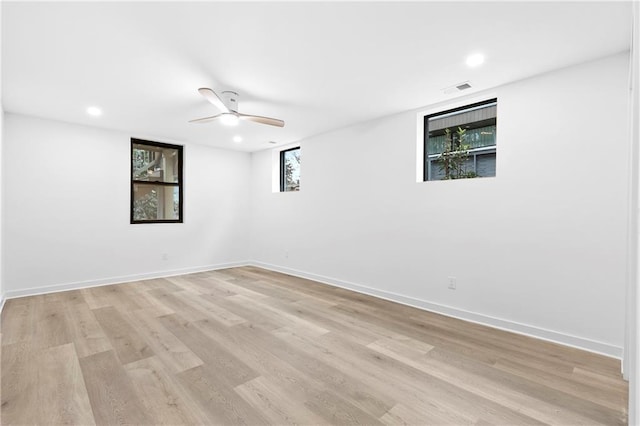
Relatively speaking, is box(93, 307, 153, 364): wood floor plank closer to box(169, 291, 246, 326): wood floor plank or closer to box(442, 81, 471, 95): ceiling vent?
box(169, 291, 246, 326): wood floor plank

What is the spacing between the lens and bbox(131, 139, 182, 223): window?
200 inches

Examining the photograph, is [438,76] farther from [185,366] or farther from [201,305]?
[201,305]

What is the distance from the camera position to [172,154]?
5.52 metres

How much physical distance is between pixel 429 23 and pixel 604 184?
1.91 metres

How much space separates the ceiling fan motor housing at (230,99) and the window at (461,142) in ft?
7.43

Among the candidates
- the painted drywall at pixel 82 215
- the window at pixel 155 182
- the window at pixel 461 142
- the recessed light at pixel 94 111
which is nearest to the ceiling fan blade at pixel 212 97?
the recessed light at pixel 94 111

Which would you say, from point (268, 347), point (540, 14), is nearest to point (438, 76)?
point (540, 14)

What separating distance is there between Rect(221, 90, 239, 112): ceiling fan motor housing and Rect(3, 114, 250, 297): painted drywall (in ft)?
8.52

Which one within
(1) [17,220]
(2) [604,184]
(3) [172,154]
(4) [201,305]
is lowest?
(4) [201,305]

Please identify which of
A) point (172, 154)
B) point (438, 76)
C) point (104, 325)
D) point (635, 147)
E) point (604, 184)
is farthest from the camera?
point (172, 154)

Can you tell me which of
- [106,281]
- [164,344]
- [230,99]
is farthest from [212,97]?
[106,281]

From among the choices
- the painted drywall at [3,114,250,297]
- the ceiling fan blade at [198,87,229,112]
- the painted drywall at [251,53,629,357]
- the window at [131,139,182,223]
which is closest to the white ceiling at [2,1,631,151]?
the ceiling fan blade at [198,87,229,112]

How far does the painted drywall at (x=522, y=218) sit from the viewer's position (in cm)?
243

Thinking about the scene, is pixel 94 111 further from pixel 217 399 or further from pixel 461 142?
pixel 461 142
